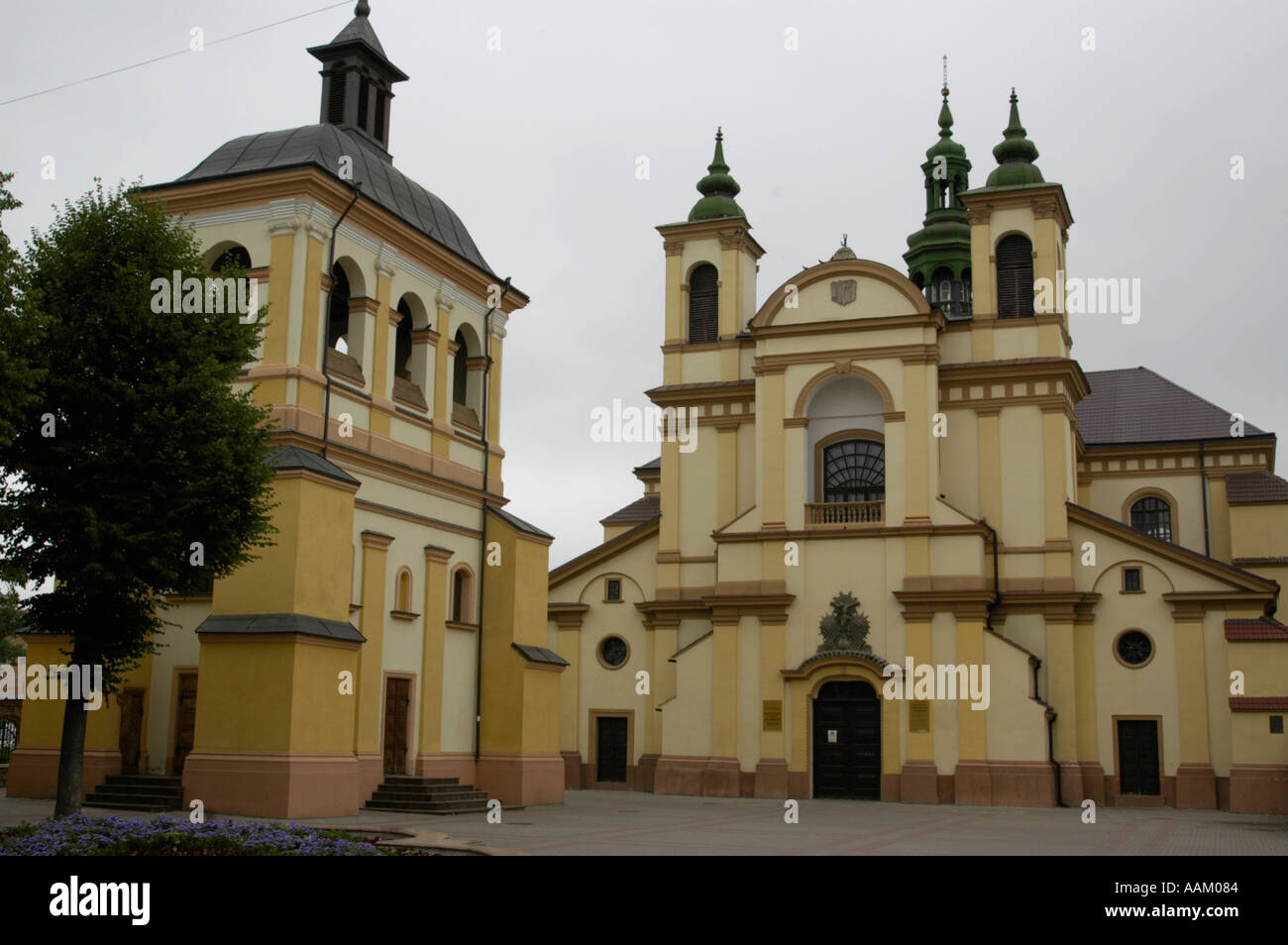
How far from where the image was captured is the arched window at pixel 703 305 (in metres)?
40.6

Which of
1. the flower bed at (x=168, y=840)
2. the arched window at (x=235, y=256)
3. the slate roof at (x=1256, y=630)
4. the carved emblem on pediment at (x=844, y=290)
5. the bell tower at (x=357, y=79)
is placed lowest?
the flower bed at (x=168, y=840)

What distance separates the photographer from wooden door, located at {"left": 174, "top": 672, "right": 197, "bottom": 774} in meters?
22.9

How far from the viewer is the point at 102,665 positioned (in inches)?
768

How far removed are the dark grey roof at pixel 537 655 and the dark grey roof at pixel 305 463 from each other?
6.76 meters

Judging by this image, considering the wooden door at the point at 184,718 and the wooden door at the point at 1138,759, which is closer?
the wooden door at the point at 184,718

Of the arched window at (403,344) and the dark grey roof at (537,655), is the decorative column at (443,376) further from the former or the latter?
the dark grey roof at (537,655)

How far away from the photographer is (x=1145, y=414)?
44844 millimetres

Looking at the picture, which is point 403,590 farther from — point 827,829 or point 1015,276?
point 1015,276

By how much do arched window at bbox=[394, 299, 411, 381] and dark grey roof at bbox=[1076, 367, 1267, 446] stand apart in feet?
82.3

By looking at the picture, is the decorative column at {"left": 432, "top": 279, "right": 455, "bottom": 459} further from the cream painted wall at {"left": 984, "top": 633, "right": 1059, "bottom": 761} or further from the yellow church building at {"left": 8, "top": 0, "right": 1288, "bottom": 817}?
the cream painted wall at {"left": 984, "top": 633, "right": 1059, "bottom": 761}

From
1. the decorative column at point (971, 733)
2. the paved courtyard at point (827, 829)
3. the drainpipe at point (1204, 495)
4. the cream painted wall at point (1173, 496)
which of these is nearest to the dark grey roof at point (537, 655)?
the paved courtyard at point (827, 829)

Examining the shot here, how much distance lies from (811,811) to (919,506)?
9.25 meters
